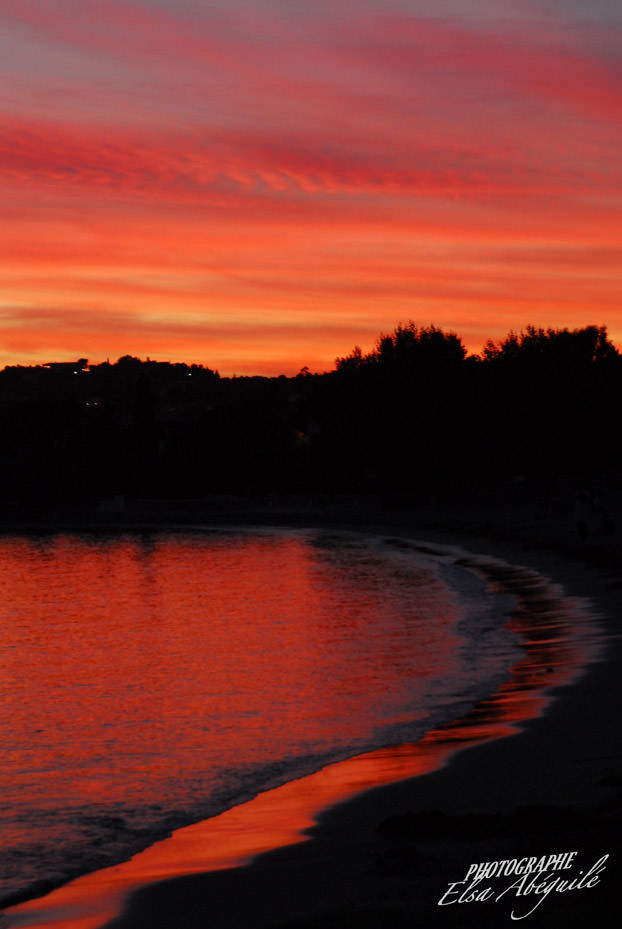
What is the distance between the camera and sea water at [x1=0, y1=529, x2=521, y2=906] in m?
12.4

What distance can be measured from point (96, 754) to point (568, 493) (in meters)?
75.6

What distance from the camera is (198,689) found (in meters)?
21.0

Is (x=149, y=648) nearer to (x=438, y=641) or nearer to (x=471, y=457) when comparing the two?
(x=438, y=641)

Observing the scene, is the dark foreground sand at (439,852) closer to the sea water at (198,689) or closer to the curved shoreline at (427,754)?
the curved shoreline at (427,754)

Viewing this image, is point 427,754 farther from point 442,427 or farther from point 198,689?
point 442,427

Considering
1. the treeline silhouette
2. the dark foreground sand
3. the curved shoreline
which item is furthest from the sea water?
the treeline silhouette

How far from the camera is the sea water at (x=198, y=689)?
12445mm

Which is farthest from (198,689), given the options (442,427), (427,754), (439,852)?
(442,427)

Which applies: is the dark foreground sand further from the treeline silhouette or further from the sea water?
the treeline silhouette

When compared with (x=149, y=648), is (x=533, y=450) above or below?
above

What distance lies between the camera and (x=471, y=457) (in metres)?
99.0

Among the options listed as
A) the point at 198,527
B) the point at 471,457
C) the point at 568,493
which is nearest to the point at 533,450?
the point at 471,457

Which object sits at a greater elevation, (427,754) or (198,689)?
(427,754)

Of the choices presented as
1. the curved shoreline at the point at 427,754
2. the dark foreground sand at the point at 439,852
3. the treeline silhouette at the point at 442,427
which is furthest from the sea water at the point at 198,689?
the treeline silhouette at the point at 442,427
